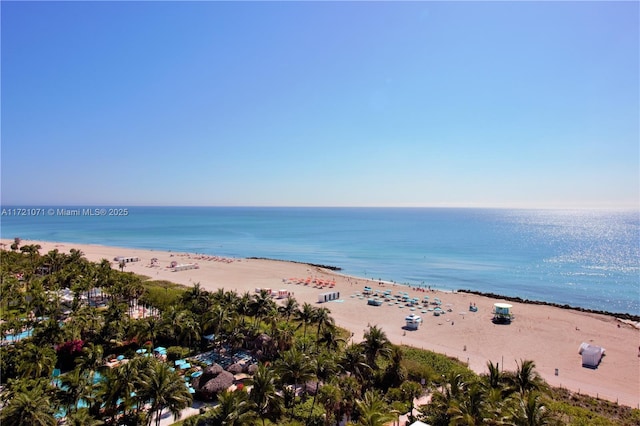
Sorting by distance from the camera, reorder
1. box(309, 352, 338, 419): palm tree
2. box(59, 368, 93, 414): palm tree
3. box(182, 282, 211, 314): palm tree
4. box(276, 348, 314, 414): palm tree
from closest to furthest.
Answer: box(59, 368, 93, 414): palm tree → box(276, 348, 314, 414): palm tree → box(309, 352, 338, 419): palm tree → box(182, 282, 211, 314): palm tree

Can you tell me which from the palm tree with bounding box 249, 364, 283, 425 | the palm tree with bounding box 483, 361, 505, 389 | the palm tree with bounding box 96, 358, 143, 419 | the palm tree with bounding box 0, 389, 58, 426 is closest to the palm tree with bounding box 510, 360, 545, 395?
the palm tree with bounding box 483, 361, 505, 389

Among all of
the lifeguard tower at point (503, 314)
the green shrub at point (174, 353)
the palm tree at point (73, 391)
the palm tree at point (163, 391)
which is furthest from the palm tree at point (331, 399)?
the lifeguard tower at point (503, 314)

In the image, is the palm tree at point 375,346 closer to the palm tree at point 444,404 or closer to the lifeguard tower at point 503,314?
the palm tree at point 444,404

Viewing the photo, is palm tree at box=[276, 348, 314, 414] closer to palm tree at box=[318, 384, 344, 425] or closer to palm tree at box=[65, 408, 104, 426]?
palm tree at box=[318, 384, 344, 425]

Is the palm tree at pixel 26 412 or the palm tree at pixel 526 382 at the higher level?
the palm tree at pixel 26 412

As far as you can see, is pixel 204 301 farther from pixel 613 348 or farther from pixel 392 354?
pixel 613 348

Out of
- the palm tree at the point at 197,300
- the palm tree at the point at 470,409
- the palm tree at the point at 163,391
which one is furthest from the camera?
the palm tree at the point at 197,300

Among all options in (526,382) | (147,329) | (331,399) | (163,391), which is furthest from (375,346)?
(147,329)
